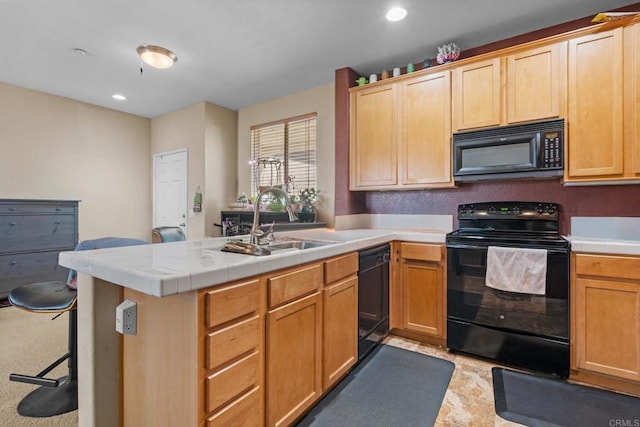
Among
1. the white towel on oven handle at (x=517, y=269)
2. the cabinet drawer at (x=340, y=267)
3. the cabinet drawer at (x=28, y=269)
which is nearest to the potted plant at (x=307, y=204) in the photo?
the cabinet drawer at (x=340, y=267)

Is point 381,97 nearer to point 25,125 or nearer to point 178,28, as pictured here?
point 178,28

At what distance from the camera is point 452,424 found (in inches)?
65.7

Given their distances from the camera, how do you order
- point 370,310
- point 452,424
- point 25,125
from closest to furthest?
point 452,424 < point 370,310 < point 25,125

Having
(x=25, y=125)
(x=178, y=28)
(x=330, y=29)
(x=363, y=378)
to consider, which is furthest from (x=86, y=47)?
(x=363, y=378)

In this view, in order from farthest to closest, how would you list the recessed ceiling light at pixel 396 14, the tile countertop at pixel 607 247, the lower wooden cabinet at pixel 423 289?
the lower wooden cabinet at pixel 423 289 < the recessed ceiling light at pixel 396 14 < the tile countertop at pixel 607 247

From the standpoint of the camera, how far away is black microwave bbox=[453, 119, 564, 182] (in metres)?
2.34

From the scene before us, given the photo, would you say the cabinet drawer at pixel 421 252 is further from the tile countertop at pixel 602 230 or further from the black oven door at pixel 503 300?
the tile countertop at pixel 602 230

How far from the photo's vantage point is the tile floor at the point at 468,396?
1.69 m

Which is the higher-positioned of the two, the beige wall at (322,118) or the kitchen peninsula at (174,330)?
the beige wall at (322,118)

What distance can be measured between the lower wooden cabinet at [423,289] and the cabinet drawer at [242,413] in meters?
1.72

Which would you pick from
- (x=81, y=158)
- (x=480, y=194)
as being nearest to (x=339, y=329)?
(x=480, y=194)

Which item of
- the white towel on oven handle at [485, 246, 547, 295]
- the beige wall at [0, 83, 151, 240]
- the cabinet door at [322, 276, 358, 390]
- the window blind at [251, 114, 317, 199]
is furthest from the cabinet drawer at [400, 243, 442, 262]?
the beige wall at [0, 83, 151, 240]

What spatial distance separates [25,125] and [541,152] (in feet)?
19.0

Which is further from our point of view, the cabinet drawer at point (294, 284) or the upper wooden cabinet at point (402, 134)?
the upper wooden cabinet at point (402, 134)
